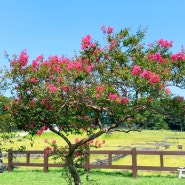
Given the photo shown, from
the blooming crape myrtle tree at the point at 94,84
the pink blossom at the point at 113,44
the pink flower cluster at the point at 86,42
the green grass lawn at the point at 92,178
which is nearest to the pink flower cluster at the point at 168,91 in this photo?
the blooming crape myrtle tree at the point at 94,84

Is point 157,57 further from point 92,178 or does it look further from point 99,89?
point 92,178

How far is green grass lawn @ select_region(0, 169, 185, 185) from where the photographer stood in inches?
524

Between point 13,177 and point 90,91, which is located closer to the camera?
point 90,91

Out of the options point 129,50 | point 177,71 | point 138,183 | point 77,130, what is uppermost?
point 129,50

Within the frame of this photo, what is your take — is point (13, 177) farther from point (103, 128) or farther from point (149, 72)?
point (149, 72)

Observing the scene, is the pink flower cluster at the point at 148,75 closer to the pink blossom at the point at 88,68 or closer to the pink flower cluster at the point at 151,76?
the pink flower cluster at the point at 151,76

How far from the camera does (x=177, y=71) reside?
7086 mm

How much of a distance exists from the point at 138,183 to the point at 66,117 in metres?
6.39

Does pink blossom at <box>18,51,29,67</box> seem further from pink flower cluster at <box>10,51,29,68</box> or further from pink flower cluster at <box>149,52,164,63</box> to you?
pink flower cluster at <box>149,52,164,63</box>

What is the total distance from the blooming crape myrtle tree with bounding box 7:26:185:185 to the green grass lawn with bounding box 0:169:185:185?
4773 millimetres

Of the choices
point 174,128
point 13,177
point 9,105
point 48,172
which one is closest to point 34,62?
point 9,105

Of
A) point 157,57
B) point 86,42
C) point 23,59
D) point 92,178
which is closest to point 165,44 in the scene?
point 157,57

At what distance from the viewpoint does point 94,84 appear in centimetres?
724

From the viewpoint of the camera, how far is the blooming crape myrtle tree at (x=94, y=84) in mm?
6754
